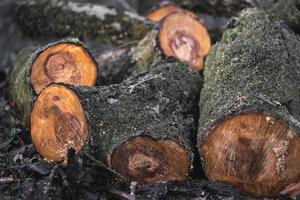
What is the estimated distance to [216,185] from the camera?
3582 millimetres

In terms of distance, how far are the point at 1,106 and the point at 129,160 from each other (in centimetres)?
244

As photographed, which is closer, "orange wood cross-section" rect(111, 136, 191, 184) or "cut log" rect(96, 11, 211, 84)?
"orange wood cross-section" rect(111, 136, 191, 184)

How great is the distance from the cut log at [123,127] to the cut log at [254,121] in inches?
9.2

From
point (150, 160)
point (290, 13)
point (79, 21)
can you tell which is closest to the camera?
point (150, 160)

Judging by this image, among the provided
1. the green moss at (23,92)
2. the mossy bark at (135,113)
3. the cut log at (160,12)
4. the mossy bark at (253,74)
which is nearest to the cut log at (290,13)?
the mossy bark at (253,74)

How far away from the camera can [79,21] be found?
6.61 m

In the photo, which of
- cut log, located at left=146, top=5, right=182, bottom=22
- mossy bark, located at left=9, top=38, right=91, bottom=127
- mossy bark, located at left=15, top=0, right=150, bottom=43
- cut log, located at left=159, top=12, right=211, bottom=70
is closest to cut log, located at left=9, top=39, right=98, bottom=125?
mossy bark, located at left=9, top=38, right=91, bottom=127

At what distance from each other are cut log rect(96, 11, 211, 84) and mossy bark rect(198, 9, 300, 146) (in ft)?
2.35

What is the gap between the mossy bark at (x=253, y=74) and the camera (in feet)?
11.5

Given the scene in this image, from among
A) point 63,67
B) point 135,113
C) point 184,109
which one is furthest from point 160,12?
point 135,113

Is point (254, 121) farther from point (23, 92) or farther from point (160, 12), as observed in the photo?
point (160, 12)

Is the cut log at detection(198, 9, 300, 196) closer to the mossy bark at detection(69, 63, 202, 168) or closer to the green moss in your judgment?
the mossy bark at detection(69, 63, 202, 168)

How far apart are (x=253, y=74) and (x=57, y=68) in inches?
79.2

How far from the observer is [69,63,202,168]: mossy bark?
145 inches
